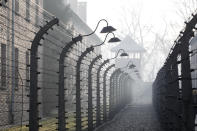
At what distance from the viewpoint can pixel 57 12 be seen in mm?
22391

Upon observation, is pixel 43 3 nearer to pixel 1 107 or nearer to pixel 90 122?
pixel 1 107

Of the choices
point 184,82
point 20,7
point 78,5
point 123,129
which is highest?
point 78,5

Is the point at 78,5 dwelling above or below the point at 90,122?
above

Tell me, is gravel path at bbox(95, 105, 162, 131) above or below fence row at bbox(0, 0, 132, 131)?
below

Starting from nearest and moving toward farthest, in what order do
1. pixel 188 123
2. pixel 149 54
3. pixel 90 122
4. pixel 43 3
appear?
pixel 188 123 < pixel 90 122 < pixel 43 3 < pixel 149 54

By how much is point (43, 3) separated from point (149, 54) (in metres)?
41.7

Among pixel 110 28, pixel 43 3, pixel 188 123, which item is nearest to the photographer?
pixel 188 123

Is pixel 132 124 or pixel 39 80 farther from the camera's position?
pixel 39 80

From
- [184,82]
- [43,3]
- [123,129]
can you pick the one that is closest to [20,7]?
[43,3]

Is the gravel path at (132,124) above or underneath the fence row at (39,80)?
underneath

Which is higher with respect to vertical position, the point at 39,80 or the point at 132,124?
the point at 39,80

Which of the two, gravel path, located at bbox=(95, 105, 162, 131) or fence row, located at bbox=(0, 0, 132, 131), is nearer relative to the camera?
fence row, located at bbox=(0, 0, 132, 131)

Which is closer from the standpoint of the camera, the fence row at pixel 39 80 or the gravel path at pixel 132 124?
the fence row at pixel 39 80

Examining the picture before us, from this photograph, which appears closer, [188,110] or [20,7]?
[188,110]
